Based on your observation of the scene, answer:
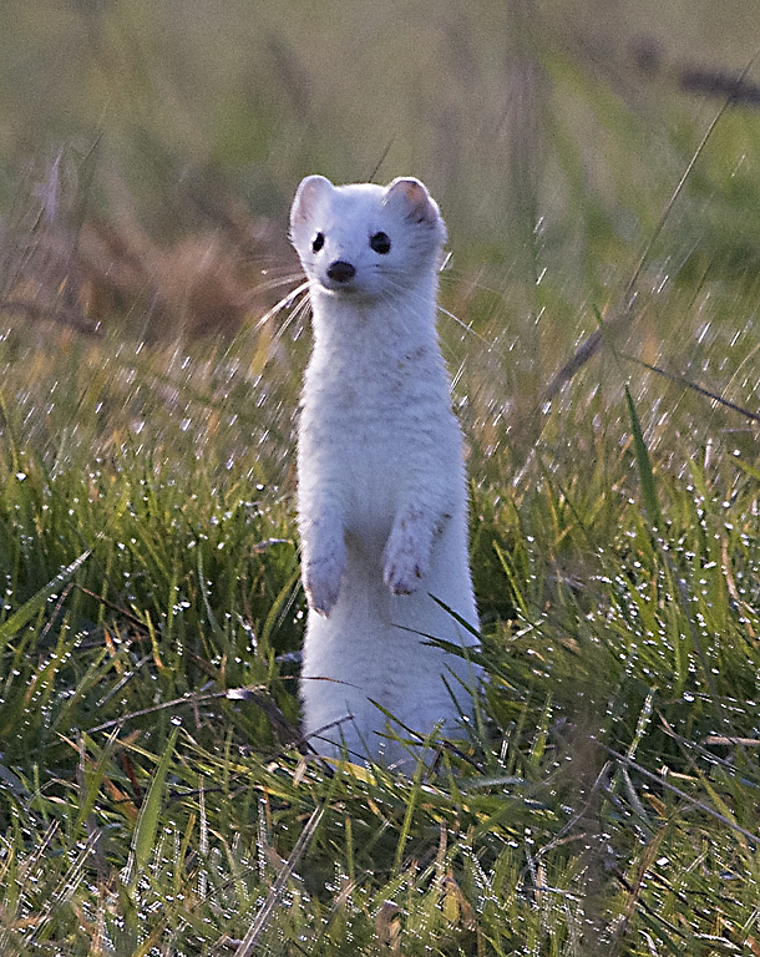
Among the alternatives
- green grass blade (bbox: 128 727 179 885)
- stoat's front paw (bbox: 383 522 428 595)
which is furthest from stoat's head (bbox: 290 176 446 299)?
green grass blade (bbox: 128 727 179 885)

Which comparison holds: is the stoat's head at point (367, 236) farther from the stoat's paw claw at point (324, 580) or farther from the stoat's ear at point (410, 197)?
the stoat's paw claw at point (324, 580)

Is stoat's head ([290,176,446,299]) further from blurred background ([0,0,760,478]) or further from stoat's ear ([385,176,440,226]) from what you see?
blurred background ([0,0,760,478])

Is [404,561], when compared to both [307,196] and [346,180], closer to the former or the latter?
[307,196]

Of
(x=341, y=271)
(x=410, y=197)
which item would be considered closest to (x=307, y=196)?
(x=410, y=197)

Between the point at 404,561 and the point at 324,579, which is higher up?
the point at 404,561

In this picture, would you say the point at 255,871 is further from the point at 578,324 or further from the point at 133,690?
the point at 578,324

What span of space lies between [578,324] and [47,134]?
3661mm

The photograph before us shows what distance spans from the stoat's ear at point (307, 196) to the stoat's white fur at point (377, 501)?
0.11m

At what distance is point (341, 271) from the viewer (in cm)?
306

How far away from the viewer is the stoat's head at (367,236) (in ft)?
10.2

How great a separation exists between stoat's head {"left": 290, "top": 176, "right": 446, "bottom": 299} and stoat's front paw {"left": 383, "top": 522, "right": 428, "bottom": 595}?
559mm

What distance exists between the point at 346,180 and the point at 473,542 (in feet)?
8.43

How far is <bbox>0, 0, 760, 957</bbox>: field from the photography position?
89.1 inches

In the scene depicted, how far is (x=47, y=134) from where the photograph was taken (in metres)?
6.95
